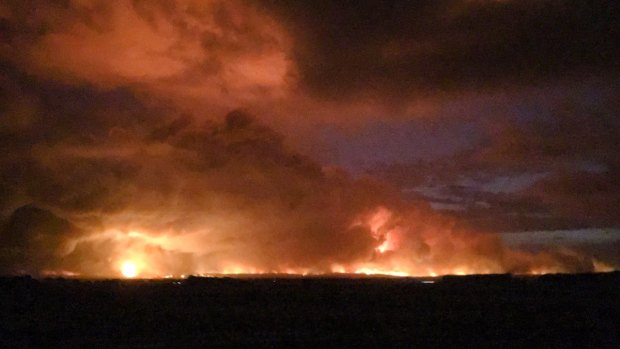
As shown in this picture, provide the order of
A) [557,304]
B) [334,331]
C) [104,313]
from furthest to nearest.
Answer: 1. [557,304]
2. [104,313]
3. [334,331]

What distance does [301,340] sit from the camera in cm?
6125

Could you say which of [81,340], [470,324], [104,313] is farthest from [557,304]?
[81,340]

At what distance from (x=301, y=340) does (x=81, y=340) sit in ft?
69.2

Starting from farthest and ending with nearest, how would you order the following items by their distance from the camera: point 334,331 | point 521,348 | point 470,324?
point 470,324
point 334,331
point 521,348

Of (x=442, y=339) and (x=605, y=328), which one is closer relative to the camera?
(x=442, y=339)

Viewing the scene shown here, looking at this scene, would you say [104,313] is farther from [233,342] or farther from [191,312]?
[233,342]

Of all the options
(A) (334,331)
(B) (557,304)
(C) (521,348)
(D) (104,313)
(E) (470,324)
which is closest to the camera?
(C) (521,348)

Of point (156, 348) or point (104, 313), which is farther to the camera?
point (104, 313)

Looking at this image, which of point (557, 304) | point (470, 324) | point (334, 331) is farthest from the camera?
point (557, 304)

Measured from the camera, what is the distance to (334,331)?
6862 centimetres

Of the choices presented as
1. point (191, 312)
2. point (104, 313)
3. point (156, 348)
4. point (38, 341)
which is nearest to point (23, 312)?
point (104, 313)

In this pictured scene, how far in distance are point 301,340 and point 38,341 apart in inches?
973

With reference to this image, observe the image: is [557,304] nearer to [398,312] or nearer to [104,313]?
[398,312]

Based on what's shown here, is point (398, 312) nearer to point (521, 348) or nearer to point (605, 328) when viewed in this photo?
point (605, 328)
